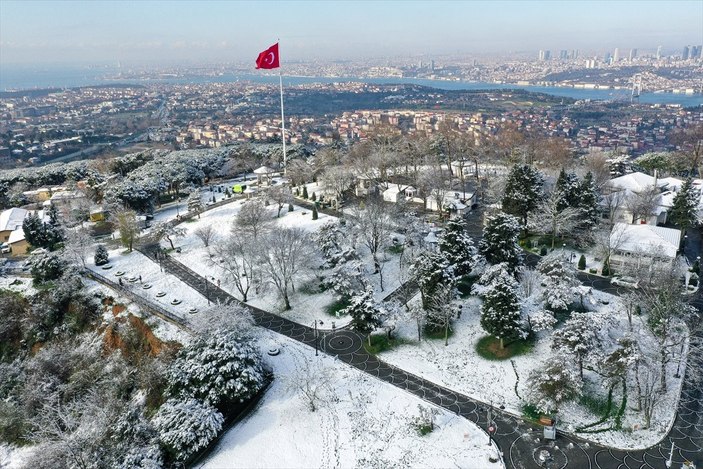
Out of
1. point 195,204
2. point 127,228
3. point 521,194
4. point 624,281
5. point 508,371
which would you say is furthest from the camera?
point 195,204

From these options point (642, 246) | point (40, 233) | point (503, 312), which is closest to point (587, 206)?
point (642, 246)

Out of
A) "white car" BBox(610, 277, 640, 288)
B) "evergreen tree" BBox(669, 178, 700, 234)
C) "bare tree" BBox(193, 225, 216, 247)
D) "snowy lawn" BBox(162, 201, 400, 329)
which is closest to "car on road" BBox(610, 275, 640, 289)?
"white car" BBox(610, 277, 640, 288)

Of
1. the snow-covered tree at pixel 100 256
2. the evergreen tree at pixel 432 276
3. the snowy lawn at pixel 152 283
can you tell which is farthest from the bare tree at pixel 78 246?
the evergreen tree at pixel 432 276

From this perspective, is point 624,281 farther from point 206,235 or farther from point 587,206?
point 206,235

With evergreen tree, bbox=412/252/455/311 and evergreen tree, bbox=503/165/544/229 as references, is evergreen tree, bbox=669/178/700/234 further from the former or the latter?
evergreen tree, bbox=412/252/455/311

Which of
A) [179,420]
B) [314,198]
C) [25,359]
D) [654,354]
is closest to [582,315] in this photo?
[654,354]

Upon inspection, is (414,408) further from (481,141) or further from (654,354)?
(481,141)
